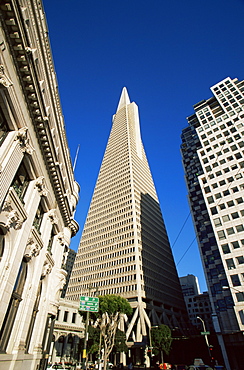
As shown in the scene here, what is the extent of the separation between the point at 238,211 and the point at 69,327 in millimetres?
54647

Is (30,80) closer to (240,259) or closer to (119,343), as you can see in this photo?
(240,259)

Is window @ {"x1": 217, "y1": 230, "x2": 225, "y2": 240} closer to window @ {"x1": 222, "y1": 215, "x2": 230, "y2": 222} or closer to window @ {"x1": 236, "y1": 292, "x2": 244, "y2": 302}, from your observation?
window @ {"x1": 222, "y1": 215, "x2": 230, "y2": 222}

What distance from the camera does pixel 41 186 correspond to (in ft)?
61.4

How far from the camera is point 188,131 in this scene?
87000 millimetres

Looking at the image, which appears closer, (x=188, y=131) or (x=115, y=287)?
(x=115, y=287)

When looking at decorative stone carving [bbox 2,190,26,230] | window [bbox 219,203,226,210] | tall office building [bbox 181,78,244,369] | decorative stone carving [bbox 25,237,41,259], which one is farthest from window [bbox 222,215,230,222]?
decorative stone carving [bbox 2,190,26,230]

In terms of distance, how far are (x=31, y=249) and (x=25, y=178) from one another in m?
5.86

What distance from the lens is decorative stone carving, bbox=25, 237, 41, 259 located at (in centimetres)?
1716

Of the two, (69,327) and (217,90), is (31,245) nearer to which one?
(69,327)

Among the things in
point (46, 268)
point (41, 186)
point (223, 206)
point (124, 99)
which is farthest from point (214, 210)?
point (124, 99)

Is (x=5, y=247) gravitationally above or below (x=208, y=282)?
below

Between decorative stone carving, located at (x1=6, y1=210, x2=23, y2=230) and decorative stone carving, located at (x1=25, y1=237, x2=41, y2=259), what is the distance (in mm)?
3231

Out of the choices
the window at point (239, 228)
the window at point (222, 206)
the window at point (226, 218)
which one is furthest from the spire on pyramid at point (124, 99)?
the window at point (239, 228)

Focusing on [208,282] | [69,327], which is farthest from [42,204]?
[69,327]
